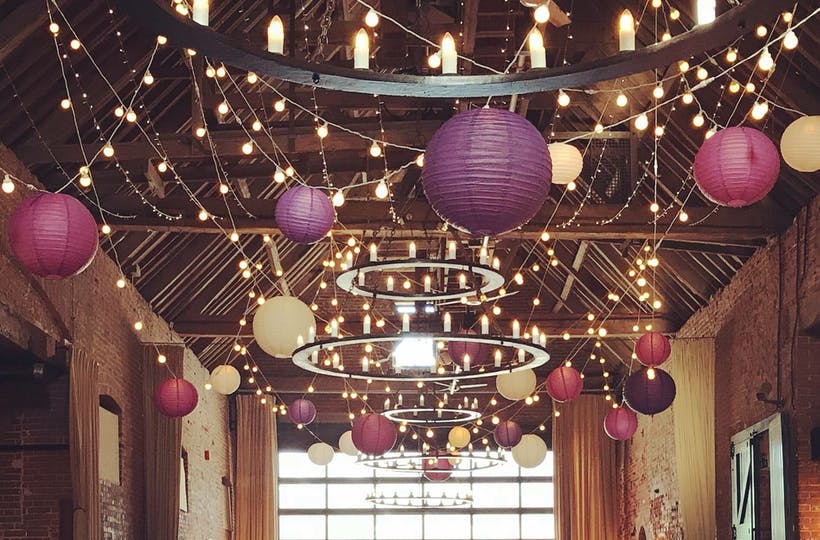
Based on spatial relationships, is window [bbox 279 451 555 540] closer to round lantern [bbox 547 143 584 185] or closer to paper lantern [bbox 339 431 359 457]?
paper lantern [bbox 339 431 359 457]

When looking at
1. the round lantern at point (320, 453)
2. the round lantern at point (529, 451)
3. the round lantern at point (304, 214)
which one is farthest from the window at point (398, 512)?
the round lantern at point (304, 214)

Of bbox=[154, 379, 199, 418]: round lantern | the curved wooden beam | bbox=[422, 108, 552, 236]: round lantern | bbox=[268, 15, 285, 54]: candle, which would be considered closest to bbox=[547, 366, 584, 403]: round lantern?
bbox=[154, 379, 199, 418]: round lantern

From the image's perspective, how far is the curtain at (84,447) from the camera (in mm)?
9016

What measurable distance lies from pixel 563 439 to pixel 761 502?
7446 mm

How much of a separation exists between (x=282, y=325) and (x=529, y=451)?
7.44 metres

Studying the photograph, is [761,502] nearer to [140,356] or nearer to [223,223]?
[223,223]

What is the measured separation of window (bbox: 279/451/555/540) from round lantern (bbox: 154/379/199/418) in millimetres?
8207

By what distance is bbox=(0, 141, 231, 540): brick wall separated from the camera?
835 cm

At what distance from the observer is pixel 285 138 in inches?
359

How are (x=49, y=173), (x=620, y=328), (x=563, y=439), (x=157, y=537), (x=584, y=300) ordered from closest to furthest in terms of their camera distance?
1. (x=49, y=173)
2. (x=157, y=537)
3. (x=620, y=328)
4. (x=584, y=300)
5. (x=563, y=439)

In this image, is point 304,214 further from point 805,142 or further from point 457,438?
Answer: point 457,438

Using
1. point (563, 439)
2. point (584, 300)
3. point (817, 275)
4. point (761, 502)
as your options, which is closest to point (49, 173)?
point (817, 275)

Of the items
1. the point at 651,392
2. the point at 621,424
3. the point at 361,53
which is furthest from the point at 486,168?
the point at 621,424

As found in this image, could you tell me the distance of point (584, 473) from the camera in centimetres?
1744
